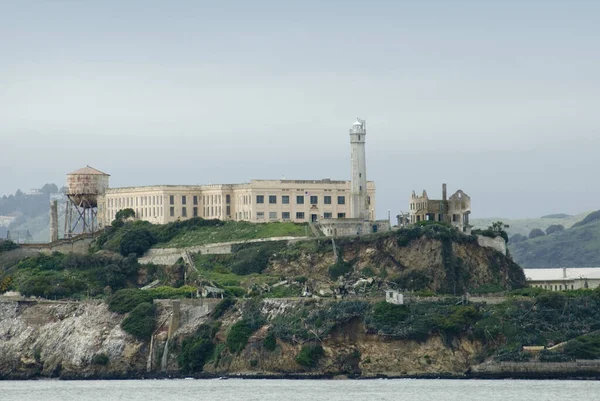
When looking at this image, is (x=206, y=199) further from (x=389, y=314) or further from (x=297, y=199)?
(x=389, y=314)

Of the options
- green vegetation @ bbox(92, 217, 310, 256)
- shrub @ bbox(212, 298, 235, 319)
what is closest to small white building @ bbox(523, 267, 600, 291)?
green vegetation @ bbox(92, 217, 310, 256)

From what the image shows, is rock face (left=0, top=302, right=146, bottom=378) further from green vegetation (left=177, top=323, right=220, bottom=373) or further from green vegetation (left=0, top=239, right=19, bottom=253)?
green vegetation (left=0, top=239, right=19, bottom=253)

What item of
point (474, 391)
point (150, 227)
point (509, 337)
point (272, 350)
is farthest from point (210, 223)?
point (474, 391)

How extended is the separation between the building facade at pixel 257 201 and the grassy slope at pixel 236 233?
2658 millimetres

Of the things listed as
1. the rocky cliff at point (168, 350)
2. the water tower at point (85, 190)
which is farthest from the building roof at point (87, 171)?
the rocky cliff at point (168, 350)

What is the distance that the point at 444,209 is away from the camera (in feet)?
530

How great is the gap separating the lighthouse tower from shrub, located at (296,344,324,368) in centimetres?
3119

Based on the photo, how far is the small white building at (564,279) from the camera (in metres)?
162

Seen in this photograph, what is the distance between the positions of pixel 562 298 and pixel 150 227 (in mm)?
49442

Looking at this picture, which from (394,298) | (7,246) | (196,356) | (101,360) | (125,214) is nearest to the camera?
(394,298)

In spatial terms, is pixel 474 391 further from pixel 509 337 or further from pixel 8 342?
pixel 8 342

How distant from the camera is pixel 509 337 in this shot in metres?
130

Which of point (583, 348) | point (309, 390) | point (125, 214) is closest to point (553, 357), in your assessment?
point (583, 348)

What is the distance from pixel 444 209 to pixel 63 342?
38003 mm
